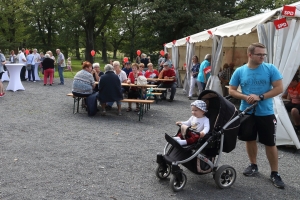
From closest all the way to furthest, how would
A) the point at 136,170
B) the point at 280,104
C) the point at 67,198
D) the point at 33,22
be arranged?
the point at 67,198 < the point at 136,170 < the point at 280,104 < the point at 33,22

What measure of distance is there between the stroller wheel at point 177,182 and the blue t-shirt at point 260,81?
1.25 meters

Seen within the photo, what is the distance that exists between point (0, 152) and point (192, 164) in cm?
319

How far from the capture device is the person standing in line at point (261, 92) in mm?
4047

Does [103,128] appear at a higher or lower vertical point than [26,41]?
lower

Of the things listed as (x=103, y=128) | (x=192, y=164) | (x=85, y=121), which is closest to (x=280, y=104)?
(x=192, y=164)

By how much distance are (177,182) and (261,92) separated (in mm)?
1530

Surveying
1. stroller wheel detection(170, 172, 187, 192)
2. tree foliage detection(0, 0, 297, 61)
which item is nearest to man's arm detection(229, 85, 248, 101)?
stroller wheel detection(170, 172, 187, 192)

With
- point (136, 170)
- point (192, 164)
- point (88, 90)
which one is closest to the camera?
point (192, 164)

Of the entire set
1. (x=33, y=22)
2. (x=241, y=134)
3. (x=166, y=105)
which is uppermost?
(x=33, y=22)

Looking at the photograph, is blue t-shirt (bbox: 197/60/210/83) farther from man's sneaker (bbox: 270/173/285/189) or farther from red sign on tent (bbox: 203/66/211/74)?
man's sneaker (bbox: 270/173/285/189)

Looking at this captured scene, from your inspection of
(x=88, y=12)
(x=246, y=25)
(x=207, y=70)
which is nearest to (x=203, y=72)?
(x=207, y=70)

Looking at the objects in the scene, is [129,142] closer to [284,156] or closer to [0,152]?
[0,152]

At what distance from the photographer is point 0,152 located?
5.36m

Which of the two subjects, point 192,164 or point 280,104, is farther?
point 280,104
